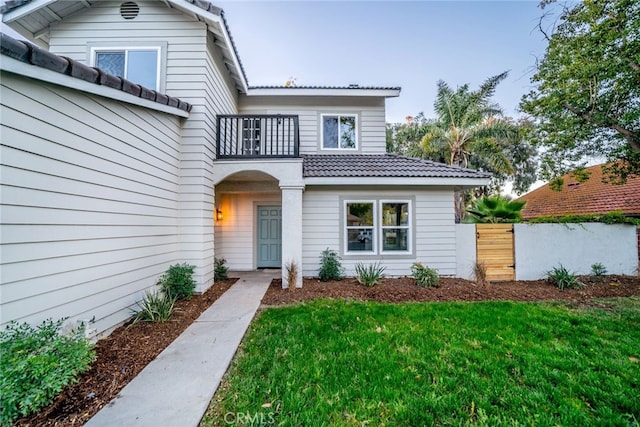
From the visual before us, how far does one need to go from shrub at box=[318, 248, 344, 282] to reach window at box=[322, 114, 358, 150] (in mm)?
4156

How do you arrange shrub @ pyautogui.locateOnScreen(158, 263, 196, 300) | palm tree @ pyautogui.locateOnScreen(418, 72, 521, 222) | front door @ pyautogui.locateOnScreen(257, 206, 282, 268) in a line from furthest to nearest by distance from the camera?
palm tree @ pyautogui.locateOnScreen(418, 72, 521, 222)
front door @ pyautogui.locateOnScreen(257, 206, 282, 268)
shrub @ pyautogui.locateOnScreen(158, 263, 196, 300)

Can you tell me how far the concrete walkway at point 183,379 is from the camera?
2.14 meters

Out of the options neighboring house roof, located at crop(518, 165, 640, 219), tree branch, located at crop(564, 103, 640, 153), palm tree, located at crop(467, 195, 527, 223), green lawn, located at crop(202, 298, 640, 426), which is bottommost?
green lawn, located at crop(202, 298, 640, 426)

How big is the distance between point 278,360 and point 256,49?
1284 centimetres

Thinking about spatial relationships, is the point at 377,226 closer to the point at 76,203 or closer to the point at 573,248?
the point at 573,248

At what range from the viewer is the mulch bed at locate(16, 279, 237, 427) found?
213 cm

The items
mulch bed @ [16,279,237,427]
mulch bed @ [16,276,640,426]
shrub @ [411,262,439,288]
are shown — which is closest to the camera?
mulch bed @ [16,279,237,427]

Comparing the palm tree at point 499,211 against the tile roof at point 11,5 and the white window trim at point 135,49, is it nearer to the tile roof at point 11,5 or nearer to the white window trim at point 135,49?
the white window trim at point 135,49

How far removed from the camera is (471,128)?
12.5 m

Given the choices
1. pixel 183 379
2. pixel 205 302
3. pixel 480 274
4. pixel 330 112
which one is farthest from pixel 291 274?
pixel 330 112

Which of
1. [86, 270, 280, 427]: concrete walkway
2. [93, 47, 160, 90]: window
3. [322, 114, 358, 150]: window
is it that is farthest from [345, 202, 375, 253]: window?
[93, 47, 160, 90]: window

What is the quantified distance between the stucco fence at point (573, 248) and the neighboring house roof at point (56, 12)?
8299 mm

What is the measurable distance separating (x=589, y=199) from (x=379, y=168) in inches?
507

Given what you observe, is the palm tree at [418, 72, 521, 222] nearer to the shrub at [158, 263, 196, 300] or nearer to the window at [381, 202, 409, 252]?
the window at [381, 202, 409, 252]
